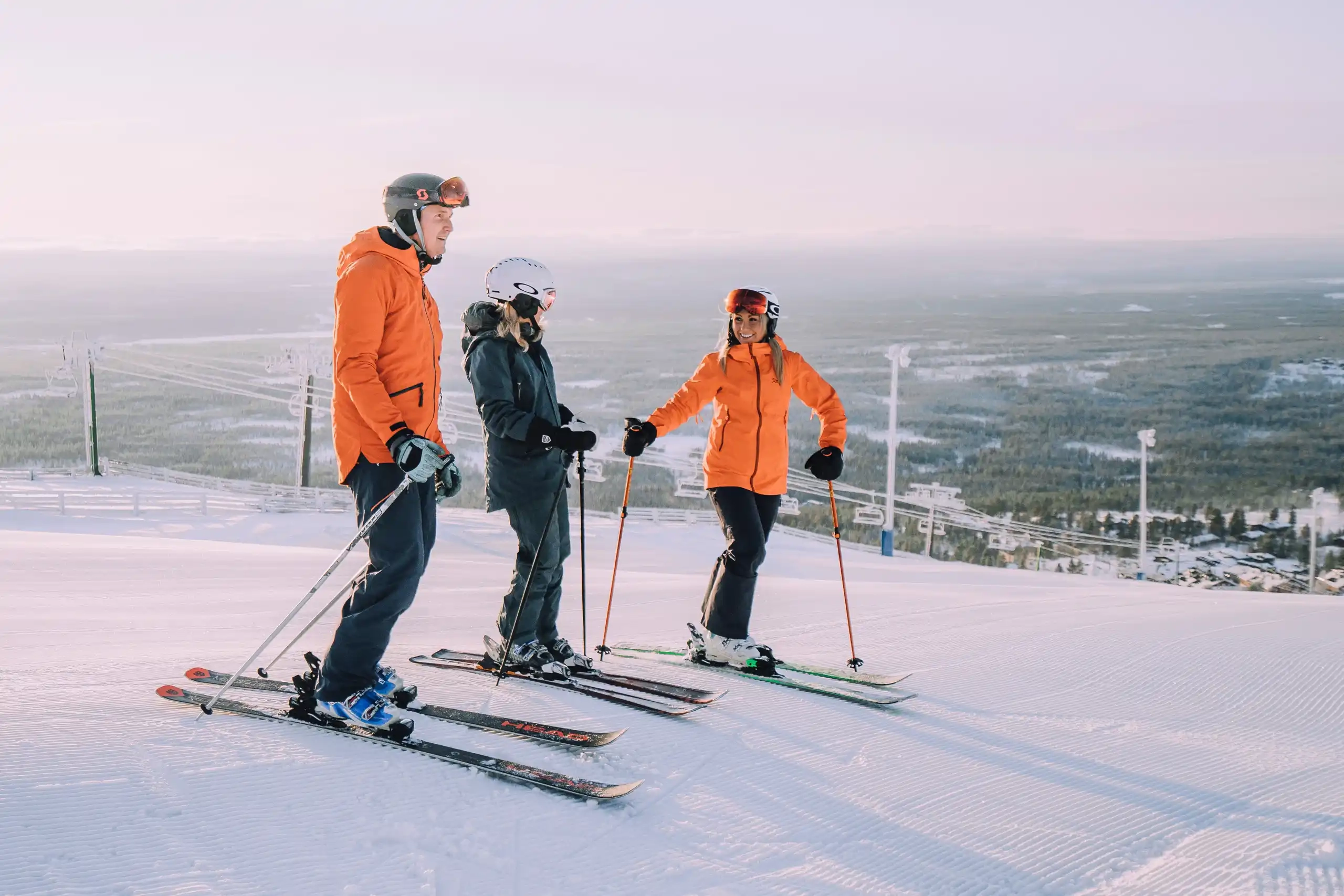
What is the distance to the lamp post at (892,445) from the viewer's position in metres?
20.7

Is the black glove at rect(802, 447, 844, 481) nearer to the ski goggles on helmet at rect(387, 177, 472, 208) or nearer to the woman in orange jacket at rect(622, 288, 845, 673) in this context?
the woman in orange jacket at rect(622, 288, 845, 673)

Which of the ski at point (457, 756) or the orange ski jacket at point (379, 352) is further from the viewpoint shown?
the orange ski jacket at point (379, 352)

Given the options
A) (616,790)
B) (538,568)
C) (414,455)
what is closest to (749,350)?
(538,568)

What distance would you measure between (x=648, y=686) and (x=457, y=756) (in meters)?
1.24

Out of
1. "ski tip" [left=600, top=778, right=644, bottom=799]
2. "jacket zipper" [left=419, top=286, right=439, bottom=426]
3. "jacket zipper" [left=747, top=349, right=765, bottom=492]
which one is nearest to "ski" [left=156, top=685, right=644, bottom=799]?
"ski tip" [left=600, top=778, right=644, bottom=799]

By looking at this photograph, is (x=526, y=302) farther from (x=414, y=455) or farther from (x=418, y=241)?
(x=414, y=455)

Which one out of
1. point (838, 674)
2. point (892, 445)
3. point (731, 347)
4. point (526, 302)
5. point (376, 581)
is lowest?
point (838, 674)

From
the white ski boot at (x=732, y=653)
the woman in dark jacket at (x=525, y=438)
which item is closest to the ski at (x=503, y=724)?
the woman in dark jacket at (x=525, y=438)

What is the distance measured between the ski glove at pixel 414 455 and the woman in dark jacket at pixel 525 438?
2.52ft

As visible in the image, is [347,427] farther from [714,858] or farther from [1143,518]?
[1143,518]

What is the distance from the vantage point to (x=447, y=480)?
3.76 m

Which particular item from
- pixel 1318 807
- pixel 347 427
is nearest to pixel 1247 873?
pixel 1318 807

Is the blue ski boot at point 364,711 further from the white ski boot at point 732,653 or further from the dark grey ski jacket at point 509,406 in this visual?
the white ski boot at point 732,653

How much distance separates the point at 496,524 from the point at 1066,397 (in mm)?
110911
